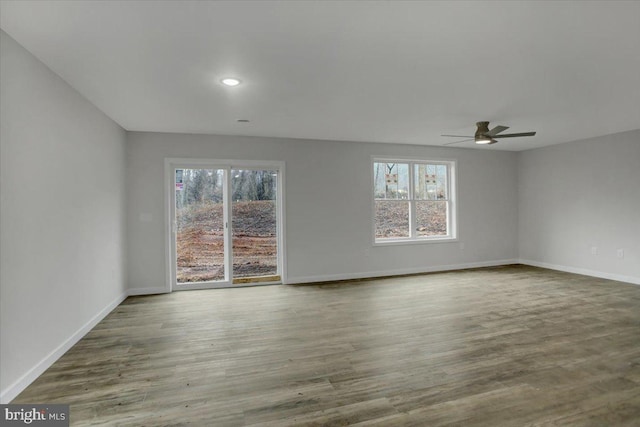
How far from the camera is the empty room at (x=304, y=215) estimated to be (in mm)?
2082

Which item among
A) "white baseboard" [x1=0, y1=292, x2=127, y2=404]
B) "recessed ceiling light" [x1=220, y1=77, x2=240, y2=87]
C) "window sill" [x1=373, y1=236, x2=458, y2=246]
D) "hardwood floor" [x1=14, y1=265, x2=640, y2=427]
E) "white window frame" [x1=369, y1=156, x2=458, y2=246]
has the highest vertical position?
"recessed ceiling light" [x1=220, y1=77, x2=240, y2=87]

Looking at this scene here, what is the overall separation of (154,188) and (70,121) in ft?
6.41

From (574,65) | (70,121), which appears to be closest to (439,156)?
(574,65)

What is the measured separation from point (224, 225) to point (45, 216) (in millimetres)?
2734

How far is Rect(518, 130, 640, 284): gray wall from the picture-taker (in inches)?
207

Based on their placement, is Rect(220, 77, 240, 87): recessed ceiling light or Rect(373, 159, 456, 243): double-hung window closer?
Rect(220, 77, 240, 87): recessed ceiling light

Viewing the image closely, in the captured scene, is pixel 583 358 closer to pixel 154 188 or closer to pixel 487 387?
pixel 487 387

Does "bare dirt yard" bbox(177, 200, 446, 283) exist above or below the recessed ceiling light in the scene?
below

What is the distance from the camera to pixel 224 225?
5.29 metres

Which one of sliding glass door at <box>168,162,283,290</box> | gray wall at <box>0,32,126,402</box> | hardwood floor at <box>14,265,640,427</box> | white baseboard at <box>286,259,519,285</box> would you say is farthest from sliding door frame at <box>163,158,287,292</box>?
gray wall at <box>0,32,126,402</box>

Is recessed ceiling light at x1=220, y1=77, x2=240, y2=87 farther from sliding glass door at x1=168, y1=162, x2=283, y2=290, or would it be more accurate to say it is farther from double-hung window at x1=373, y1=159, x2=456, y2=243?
double-hung window at x1=373, y1=159, x2=456, y2=243

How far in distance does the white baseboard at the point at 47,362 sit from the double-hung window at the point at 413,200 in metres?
4.41

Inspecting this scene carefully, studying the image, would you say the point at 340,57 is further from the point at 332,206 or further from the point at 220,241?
the point at 220,241

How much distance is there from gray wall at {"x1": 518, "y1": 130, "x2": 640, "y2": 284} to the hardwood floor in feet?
4.52
